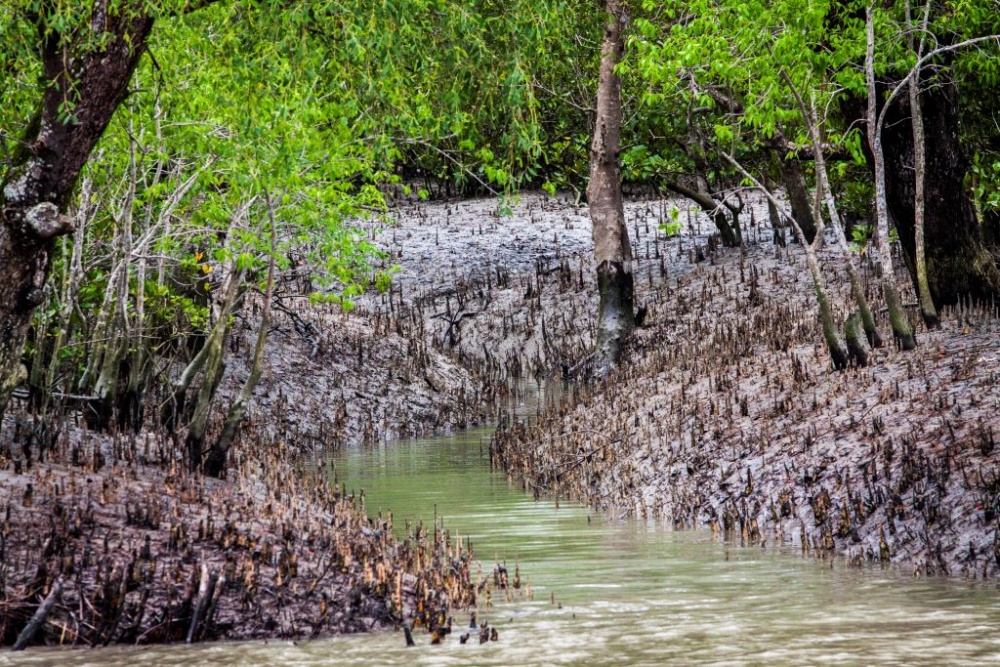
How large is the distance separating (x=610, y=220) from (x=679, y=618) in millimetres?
15508

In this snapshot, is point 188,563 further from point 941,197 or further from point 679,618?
point 941,197

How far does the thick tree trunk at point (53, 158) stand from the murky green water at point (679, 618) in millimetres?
2984

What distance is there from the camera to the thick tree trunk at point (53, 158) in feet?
28.7

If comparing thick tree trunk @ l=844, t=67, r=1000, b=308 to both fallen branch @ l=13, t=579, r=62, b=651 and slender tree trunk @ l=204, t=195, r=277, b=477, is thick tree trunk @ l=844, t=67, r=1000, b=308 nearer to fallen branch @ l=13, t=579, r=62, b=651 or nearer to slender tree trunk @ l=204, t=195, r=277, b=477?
slender tree trunk @ l=204, t=195, r=277, b=477

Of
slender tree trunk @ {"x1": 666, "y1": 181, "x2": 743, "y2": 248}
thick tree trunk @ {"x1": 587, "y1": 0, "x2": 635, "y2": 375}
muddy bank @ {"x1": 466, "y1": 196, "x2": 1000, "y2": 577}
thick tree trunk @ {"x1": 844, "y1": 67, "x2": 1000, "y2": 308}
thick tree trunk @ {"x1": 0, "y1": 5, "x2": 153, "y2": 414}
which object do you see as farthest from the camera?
slender tree trunk @ {"x1": 666, "y1": 181, "x2": 743, "y2": 248}

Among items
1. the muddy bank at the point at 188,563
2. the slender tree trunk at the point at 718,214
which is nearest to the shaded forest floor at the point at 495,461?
the muddy bank at the point at 188,563

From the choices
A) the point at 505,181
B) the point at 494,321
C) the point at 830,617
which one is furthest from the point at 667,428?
the point at 494,321

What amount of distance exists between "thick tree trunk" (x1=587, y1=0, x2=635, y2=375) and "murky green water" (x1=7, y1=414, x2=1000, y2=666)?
1135 cm

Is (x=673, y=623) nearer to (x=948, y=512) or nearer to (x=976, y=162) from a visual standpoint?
(x=948, y=512)

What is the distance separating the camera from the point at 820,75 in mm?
16531

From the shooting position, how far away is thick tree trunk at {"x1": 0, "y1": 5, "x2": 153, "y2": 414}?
876 cm

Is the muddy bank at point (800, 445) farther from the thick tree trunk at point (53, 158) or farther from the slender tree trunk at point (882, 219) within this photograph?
the thick tree trunk at point (53, 158)

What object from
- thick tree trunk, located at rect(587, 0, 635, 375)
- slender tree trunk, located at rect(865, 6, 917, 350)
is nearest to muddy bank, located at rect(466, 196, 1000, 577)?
slender tree trunk, located at rect(865, 6, 917, 350)

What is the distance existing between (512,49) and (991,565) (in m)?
5.88
